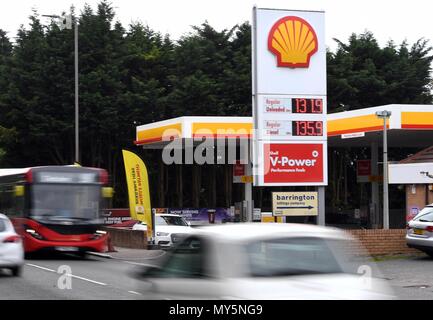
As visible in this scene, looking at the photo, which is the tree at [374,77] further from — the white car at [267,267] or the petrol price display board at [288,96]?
the white car at [267,267]

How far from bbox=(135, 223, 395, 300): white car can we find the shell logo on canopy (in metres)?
19.6

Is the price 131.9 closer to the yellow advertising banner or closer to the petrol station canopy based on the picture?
the yellow advertising banner

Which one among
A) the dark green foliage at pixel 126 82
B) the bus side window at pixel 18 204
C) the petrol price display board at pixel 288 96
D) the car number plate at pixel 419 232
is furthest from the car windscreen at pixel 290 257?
the dark green foliage at pixel 126 82

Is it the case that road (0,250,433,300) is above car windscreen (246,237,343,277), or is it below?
below

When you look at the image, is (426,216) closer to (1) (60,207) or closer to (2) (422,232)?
(2) (422,232)

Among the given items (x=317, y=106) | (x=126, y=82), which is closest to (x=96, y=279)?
(x=317, y=106)

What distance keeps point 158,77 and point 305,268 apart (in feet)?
166

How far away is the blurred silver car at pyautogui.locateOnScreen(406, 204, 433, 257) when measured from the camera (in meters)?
21.9

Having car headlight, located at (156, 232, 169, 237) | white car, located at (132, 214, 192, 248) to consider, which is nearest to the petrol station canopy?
white car, located at (132, 214, 192, 248)

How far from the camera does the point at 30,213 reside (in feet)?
74.7

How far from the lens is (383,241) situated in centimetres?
2458

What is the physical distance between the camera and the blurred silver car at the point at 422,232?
2186cm
